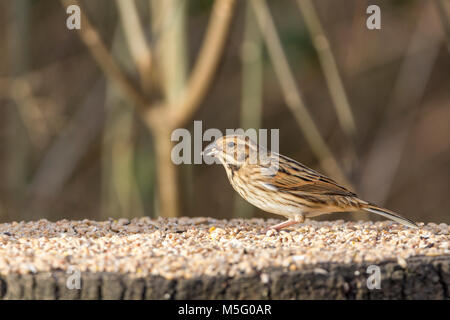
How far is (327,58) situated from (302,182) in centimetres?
201

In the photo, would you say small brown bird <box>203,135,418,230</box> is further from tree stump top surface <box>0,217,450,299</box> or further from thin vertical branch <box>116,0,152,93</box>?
thin vertical branch <box>116,0,152,93</box>

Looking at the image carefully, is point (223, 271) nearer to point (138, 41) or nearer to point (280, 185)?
point (280, 185)

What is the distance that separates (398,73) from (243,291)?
9.71 meters

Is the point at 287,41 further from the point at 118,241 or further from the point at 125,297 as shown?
the point at 125,297

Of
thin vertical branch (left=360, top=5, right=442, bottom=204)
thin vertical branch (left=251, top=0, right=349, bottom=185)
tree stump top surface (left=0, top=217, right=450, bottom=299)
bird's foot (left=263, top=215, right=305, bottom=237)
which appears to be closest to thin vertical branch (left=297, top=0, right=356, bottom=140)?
thin vertical branch (left=251, top=0, right=349, bottom=185)

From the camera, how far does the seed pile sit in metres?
3.01

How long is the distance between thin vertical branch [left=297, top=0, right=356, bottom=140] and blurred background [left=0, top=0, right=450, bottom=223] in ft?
0.04

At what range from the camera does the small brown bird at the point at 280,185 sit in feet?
15.6

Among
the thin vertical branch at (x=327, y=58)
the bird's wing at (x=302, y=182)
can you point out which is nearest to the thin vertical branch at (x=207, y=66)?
the thin vertical branch at (x=327, y=58)

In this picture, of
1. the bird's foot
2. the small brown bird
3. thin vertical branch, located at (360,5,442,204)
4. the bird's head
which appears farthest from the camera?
thin vertical branch, located at (360,5,442,204)

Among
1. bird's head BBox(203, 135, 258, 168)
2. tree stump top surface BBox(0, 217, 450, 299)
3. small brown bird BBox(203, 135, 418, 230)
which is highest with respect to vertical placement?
bird's head BBox(203, 135, 258, 168)

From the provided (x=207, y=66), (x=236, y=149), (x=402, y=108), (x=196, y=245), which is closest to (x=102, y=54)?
(x=207, y=66)

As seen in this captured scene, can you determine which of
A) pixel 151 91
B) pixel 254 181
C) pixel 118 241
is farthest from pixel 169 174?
→ pixel 118 241

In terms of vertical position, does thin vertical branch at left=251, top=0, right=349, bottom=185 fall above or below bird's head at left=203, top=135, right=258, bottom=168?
above
